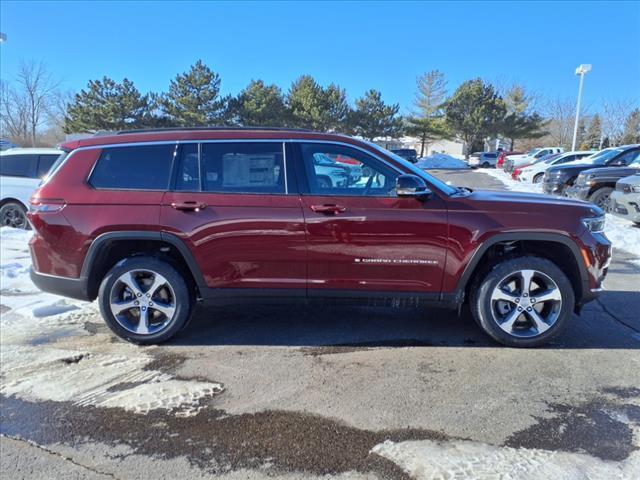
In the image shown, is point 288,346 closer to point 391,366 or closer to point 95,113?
point 391,366

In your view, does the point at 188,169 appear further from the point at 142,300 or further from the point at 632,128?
the point at 632,128

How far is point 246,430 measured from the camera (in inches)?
112

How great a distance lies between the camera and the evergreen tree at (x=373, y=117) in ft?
165

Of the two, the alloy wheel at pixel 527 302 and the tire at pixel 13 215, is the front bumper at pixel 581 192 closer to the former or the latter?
the alloy wheel at pixel 527 302

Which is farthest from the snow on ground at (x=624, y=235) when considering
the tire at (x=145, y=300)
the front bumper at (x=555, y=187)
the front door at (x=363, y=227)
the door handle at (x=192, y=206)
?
the tire at (x=145, y=300)

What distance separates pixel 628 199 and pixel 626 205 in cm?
14

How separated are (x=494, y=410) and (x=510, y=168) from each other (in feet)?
97.9

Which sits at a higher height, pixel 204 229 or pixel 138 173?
pixel 138 173

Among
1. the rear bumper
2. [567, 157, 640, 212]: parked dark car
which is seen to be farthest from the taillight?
[567, 157, 640, 212]: parked dark car

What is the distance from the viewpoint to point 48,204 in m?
3.96

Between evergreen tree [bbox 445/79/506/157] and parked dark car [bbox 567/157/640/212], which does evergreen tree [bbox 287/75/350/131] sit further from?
parked dark car [bbox 567/157/640/212]

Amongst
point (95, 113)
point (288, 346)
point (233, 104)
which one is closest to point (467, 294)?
point (288, 346)

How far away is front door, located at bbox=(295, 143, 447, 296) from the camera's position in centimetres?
379

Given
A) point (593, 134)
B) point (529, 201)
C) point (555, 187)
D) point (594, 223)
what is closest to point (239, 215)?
point (529, 201)
